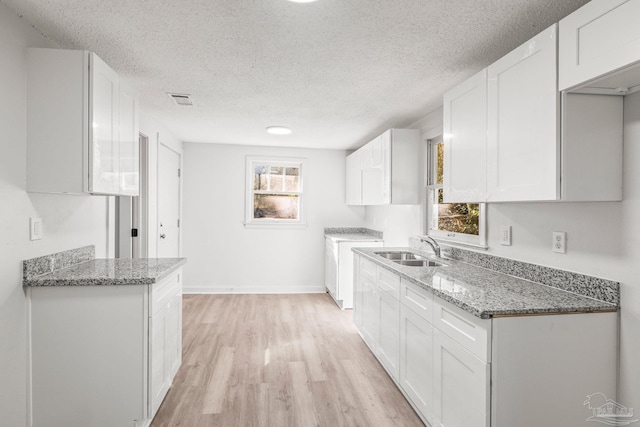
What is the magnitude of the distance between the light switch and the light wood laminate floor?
51.3 inches

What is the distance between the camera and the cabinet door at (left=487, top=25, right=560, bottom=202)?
1.55m

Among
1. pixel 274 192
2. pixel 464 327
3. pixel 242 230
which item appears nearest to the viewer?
pixel 464 327

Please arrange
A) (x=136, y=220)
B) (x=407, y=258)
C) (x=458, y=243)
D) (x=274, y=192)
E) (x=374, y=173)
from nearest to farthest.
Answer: (x=458, y=243) → (x=407, y=258) → (x=136, y=220) → (x=374, y=173) → (x=274, y=192)

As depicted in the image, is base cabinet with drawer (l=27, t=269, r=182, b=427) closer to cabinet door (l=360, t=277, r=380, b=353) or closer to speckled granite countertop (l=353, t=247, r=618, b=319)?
speckled granite countertop (l=353, t=247, r=618, b=319)

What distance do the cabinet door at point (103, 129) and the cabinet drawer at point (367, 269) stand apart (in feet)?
6.77

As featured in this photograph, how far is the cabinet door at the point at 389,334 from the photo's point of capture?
2.56 meters

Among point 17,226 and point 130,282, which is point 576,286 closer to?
point 130,282

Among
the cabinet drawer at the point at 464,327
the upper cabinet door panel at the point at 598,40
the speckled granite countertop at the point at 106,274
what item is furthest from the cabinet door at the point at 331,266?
the upper cabinet door panel at the point at 598,40

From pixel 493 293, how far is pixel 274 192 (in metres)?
4.19

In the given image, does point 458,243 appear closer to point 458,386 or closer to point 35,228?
point 458,386

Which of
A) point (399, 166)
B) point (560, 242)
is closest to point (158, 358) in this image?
point (560, 242)

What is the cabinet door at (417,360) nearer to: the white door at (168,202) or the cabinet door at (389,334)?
the cabinet door at (389,334)

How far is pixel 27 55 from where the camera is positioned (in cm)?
194

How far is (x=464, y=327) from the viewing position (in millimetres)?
1679
